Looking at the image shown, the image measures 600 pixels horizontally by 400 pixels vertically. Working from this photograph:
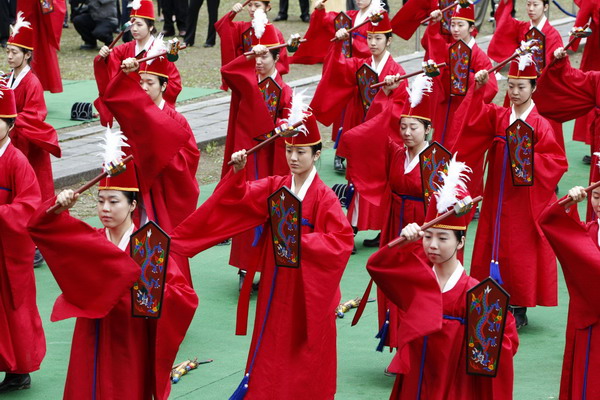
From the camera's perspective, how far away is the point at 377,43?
10102 mm

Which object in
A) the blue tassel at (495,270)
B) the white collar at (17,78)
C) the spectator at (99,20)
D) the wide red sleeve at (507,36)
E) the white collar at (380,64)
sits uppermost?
the white collar at (17,78)

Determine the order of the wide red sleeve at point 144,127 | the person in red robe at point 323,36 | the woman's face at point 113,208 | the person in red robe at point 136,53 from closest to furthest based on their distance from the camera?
the woman's face at point 113,208 < the wide red sleeve at point 144,127 < the person in red robe at point 136,53 < the person in red robe at point 323,36

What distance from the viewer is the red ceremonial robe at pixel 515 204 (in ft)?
25.2

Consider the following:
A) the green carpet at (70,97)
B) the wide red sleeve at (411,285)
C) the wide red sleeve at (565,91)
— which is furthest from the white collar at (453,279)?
the green carpet at (70,97)

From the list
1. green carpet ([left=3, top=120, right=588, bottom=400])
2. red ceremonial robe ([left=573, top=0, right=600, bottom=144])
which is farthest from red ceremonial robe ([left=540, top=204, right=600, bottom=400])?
red ceremonial robe ([left=573, top=0, right=600, bottom=144])

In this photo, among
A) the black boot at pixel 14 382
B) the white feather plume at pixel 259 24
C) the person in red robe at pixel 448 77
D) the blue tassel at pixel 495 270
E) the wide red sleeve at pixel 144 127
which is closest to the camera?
the black boot at pixel 14 382

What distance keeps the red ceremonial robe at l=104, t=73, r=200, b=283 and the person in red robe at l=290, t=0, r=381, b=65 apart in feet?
14.4

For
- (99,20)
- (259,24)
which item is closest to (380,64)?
(259,24)

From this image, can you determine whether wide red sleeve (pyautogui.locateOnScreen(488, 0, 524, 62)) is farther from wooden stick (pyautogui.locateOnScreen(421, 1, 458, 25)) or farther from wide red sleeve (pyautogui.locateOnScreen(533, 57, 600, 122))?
wide red sleeve (pyautogui.locateOnScreen(533, 57, 600, 122))

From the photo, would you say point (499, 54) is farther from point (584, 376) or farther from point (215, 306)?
point (584, 376)

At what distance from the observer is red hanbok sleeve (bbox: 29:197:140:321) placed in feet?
17.2

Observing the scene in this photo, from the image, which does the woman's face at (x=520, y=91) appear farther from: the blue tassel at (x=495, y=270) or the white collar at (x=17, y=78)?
the white collar at (x=17, y=78)

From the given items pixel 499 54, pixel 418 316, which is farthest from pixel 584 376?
pixel 499 54

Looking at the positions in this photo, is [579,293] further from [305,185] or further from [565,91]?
[565,91]
